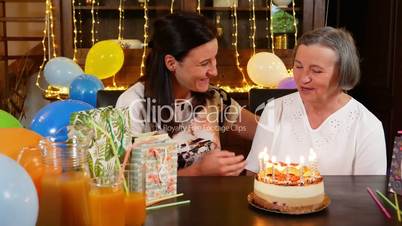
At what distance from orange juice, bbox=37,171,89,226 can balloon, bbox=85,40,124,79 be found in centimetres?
252

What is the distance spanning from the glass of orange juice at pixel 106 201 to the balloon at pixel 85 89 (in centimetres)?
189

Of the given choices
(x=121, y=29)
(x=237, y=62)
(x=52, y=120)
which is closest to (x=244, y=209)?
(x=52, y=120)

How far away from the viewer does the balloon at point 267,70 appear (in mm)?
3400

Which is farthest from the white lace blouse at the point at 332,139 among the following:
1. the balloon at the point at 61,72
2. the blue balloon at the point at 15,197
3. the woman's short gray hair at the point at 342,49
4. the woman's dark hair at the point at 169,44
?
the balloon at the point at 61,72

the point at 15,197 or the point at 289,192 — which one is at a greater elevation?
the point at 15,197

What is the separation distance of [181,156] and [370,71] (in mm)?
2932

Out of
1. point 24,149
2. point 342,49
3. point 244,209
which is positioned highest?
point 342,49

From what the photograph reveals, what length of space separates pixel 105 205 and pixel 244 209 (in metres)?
0.39

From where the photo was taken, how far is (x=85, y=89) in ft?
9.47

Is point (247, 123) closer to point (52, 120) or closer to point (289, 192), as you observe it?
point (52, 120)

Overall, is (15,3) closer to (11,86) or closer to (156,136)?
(11,86)

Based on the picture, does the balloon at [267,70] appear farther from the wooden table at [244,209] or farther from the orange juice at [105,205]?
the orange juice at [105,205]

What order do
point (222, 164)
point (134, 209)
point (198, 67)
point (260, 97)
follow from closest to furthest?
point (134, 209)
point (222, 164)
point (198, 67)
point (260, 97)

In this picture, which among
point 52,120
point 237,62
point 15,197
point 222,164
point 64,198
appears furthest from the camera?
point 237,62
